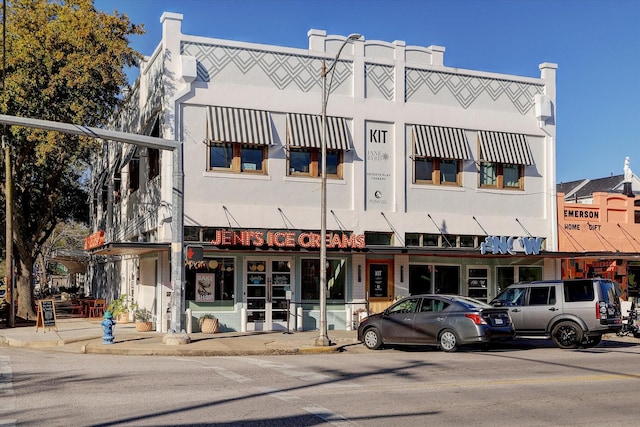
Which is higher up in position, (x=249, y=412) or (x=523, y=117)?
(x=523, y=117)

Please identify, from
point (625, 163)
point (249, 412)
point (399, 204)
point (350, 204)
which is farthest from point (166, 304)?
point (625, 163)

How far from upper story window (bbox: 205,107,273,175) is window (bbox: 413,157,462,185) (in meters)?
5.88

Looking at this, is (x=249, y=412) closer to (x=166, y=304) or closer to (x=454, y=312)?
(x=454, y=312)

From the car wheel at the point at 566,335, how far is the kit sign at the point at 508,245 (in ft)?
19.2

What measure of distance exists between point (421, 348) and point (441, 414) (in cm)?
1056

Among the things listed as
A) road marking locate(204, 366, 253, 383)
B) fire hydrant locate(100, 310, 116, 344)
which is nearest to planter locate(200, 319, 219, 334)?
fire hydrant locate(100, 310, 116, 344)

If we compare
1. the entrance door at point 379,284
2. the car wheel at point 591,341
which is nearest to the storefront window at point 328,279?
the entrance door at point 379,284

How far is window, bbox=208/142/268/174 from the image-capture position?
25.1 m

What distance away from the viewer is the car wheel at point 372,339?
2070 centimetres

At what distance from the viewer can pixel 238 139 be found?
24.8 metres

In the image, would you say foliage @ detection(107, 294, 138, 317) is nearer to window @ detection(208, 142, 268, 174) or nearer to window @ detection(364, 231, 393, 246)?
window @ detection(208, 142, 268, 174)

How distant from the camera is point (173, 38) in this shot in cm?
2477

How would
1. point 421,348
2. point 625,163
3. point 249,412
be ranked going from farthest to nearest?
point 625,163
point 421,348
point 249,412

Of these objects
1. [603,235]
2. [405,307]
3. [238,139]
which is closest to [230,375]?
[405,307]
